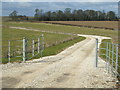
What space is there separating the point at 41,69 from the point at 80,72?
228 cm

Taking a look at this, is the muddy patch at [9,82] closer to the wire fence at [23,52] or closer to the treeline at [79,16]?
the wire fence at [23,52]

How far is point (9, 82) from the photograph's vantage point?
9.02 m

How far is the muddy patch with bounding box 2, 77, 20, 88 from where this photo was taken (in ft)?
28.1

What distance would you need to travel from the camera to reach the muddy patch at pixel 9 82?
856cm

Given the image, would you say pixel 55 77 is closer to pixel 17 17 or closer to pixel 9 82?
pixel 9 82

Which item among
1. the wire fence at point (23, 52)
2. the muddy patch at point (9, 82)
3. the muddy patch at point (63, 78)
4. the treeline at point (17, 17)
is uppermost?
the treeline at point (17, 17)

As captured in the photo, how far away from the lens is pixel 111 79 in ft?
31.8

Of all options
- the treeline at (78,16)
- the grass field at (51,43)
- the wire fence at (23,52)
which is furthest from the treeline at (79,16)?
the wire fence at (23,52)

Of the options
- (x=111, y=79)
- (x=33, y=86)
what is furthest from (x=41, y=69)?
(x=111, y=79)

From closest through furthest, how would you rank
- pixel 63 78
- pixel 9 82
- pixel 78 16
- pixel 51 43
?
1. pixel 9 82
2. pixel 63 78
3. pixel 51 43
4. pixel 78 16

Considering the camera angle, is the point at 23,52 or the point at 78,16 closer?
the point at 23,52

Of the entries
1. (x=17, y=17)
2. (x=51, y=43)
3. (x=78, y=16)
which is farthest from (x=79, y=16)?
(x=51, y=43)

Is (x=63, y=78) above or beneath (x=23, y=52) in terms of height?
beneath

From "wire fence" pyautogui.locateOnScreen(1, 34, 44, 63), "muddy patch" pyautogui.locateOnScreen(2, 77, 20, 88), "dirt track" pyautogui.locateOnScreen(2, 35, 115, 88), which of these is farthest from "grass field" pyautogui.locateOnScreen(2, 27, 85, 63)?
"muddy patch" pyautogui.locateOnScreen(2, 77, 20, 88)
